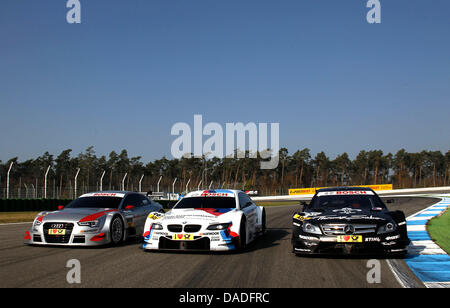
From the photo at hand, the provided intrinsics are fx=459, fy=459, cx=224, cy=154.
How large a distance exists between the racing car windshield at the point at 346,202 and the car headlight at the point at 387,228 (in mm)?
1199

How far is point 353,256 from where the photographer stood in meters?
8.41

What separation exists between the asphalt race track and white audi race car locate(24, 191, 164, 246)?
0.22m

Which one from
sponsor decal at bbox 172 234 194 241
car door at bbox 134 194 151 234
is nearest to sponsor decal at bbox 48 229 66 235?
car door at bbox 134 194 151 234

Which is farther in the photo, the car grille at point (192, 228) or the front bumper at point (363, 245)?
the car grille at point (192, 228)

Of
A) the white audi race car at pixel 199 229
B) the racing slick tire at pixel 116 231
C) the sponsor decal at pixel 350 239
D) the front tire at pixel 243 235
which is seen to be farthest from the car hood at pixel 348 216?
the racing slick tire at pixel 116 231

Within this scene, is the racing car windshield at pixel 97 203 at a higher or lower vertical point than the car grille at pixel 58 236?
higher

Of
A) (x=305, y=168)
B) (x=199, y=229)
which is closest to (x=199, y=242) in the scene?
(x=199, y=229)

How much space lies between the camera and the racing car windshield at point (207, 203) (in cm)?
995

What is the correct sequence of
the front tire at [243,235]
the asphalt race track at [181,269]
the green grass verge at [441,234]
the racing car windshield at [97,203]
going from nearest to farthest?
the asphalt race track at [181,269]
the front tire at [243,235]
the green grass verge at [441,234]
the racing car windshield at [97,203]

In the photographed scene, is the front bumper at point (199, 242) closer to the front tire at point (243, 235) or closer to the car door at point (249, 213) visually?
Result: the front tire at point (243, 235)

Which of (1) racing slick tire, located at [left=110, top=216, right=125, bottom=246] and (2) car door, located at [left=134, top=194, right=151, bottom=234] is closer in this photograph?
(1) racing slick tire, located at [left=110, top=216, right=125, bottom=246]

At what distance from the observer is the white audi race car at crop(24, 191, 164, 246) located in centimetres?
934

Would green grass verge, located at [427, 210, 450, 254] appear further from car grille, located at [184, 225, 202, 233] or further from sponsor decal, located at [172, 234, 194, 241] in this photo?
sponsor decal, located at [172, 234, 194, 241]
